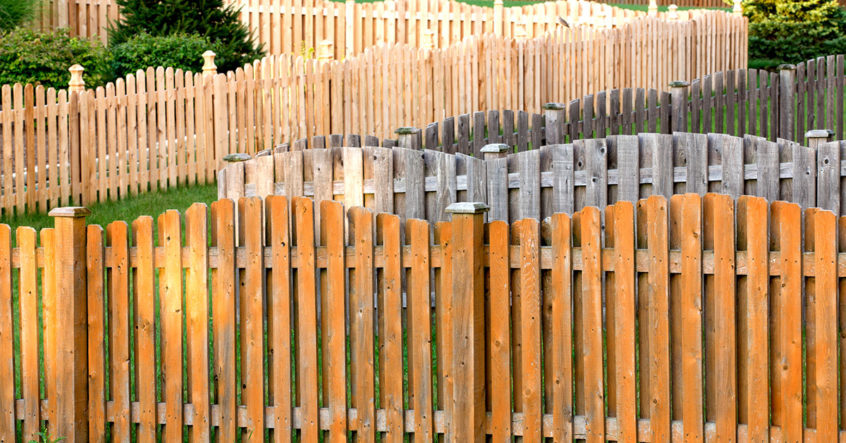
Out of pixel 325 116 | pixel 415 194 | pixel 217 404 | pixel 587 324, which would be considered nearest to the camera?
pixel 587 324

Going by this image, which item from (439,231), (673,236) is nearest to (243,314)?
(439,231)

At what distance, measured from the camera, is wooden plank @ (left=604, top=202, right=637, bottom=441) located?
530 centimetres

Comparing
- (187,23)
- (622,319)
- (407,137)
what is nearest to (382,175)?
(407,137)

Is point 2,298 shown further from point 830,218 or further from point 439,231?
point 830,218

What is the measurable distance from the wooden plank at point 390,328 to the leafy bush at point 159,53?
10.0 m

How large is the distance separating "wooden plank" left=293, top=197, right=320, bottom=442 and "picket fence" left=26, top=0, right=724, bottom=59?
44.2 ft

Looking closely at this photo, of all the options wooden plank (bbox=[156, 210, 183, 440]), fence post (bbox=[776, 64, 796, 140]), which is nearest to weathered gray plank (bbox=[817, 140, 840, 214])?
wooden plank (bbox=[156, 210, 183, 440])

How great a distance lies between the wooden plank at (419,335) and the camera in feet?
18.0

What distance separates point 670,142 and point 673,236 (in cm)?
201

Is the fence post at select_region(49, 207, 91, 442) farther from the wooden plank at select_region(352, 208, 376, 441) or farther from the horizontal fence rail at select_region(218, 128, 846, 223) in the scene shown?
the horizontal fence rail at select_region(218, 128, 846, 223)

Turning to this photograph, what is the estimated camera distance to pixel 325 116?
42.7 feet

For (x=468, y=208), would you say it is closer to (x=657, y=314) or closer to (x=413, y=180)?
(x=657, y=314)

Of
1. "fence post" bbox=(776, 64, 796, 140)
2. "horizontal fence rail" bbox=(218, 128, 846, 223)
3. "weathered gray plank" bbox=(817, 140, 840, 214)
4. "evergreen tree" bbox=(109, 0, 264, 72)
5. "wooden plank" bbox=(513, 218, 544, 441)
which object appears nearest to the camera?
"wooden plank" bbox=(513, 218, 544, 441)

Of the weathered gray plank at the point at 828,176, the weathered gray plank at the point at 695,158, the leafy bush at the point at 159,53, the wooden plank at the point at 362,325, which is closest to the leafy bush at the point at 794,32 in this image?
the leafy bush at the point at 159,53
